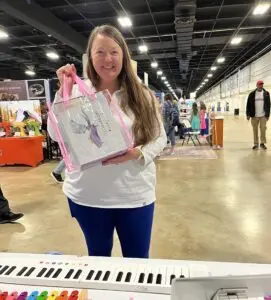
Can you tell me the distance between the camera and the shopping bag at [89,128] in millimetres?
983

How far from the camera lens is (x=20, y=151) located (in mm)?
6770

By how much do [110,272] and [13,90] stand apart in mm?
7578

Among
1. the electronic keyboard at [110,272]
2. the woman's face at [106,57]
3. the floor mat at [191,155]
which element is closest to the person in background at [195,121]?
the floor mat at [191,155]

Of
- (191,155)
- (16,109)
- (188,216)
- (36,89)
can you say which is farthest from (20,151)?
(188,216)

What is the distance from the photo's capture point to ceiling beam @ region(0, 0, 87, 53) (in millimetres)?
7016

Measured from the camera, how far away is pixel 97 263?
0.86 m

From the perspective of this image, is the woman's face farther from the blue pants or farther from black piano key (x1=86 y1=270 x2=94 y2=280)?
black piano key (x1=86 y1=270 x2=94 y2=280)

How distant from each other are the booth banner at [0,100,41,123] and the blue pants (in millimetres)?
6171

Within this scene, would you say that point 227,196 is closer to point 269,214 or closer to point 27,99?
point 269,214

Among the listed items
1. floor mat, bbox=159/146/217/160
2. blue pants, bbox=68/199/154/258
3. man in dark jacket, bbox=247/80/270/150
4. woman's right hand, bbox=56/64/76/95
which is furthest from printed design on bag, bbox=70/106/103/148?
man in dark jacket, bbox=247/80/270/150

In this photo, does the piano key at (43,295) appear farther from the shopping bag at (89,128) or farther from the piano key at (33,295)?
the shopping bag at (89,128)

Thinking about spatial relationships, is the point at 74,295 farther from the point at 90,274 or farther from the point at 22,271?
the point at 22,271

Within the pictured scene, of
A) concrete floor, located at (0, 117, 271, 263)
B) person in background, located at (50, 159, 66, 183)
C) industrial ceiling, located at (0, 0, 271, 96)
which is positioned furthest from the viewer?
industrial ceiling, located at (0, 0, 271, 96)

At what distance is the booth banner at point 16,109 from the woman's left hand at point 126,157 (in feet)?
20.8
